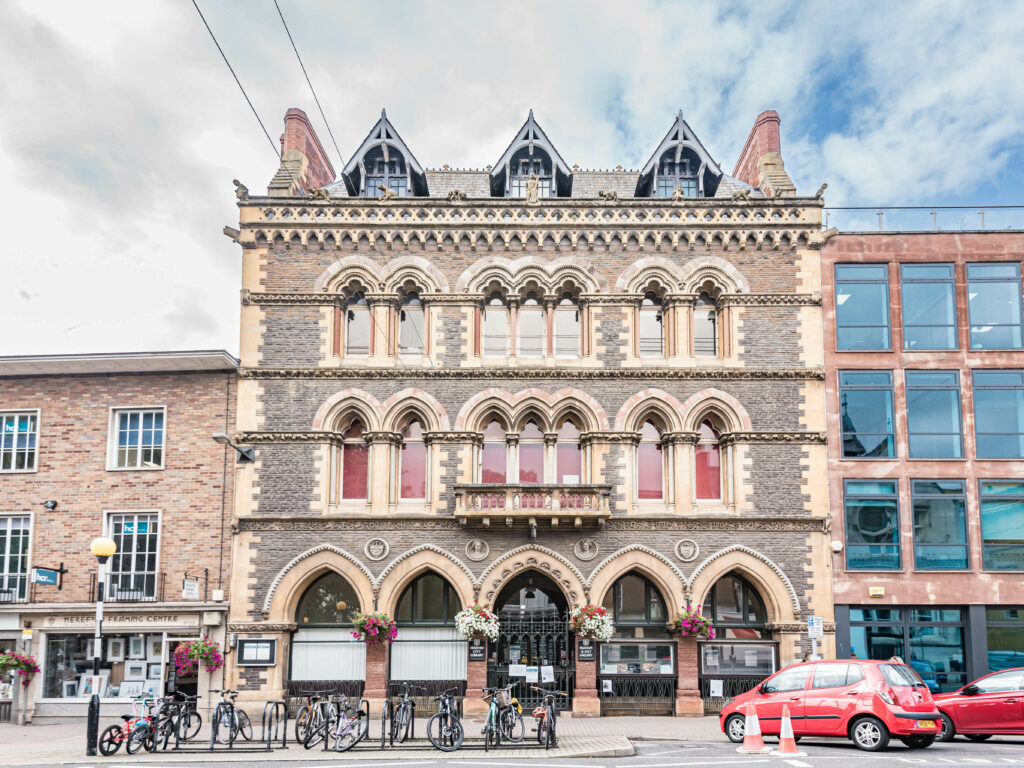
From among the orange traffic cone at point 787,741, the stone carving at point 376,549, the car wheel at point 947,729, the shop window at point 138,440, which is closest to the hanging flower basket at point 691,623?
the car wheel at point 947,729

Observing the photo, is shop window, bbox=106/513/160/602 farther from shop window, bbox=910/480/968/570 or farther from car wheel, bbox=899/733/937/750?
shop window, bbox=910/480/968/570

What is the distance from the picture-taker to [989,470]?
80.1 feet

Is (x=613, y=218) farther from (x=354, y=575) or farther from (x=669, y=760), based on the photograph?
(x=669, y=760)

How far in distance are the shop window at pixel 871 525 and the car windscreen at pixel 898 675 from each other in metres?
7.70

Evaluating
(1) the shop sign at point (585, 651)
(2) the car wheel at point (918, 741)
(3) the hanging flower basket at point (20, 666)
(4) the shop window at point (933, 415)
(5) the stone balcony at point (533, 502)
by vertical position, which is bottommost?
(2) the car wheel at point (918, 741)

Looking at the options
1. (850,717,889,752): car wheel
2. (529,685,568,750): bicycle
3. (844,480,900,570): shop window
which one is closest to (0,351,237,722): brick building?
(529,685,568,750): bicycle

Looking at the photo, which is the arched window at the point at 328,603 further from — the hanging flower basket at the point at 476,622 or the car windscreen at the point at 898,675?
the car windscreen at the point at 898,675

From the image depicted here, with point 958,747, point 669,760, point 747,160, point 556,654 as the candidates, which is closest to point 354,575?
point 556,654

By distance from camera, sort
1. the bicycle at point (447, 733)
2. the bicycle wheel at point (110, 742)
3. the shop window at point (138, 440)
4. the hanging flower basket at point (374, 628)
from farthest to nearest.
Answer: the shop window at point (138, 440) < the hanging flower basket at point (374, 628) < the bicycle wheel at point (110, 742) < the bicycle at point (447, 733)

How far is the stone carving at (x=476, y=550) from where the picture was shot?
23.8 meters

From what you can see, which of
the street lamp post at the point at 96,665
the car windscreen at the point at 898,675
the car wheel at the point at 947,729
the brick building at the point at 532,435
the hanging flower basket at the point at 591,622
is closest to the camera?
the car windscreen at the point at 898,675

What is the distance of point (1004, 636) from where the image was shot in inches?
935

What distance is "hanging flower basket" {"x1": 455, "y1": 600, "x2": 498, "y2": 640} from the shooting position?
22.7 metres

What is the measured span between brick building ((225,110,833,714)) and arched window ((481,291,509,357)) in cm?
5
